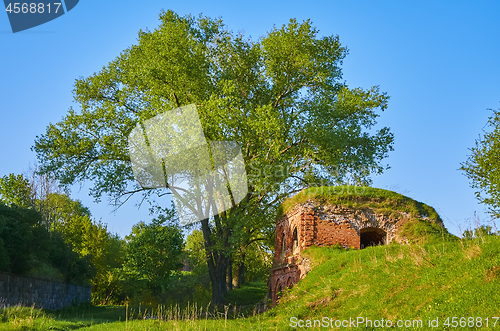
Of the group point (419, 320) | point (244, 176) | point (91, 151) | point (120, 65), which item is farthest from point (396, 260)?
point (120, 65)

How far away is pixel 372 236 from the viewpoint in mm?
20031

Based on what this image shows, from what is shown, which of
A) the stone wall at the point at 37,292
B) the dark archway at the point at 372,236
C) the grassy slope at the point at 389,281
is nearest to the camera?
the grassy slope at the point at 389,281

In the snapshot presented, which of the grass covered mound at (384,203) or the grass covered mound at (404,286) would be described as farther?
the grass covered mound at (384,203)

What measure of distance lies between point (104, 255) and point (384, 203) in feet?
96.7

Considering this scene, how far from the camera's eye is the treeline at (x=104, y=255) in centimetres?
2212

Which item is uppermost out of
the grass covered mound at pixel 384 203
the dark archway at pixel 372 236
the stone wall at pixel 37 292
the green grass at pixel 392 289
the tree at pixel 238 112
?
the tree at pixel 238 112

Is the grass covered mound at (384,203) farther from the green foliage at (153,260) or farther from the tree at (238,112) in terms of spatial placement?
the green foliage at (153,260)

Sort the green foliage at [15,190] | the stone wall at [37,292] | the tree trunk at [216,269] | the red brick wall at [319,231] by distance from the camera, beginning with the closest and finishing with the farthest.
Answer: the red brick wall at [319,231] < the stone wall at [37,292] < the tree trunk at [216,269] < the green foliage at [15,190]

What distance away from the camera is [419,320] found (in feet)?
26.3

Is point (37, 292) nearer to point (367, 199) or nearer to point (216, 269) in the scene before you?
point (216, 269)

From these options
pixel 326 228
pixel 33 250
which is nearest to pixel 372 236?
pixel 326 228

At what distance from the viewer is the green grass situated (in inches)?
316

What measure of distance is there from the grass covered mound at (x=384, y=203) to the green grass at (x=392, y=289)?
285cm

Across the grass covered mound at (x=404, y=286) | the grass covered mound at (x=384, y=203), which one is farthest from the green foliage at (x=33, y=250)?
the grass covered mound at (x=404, y=286)
